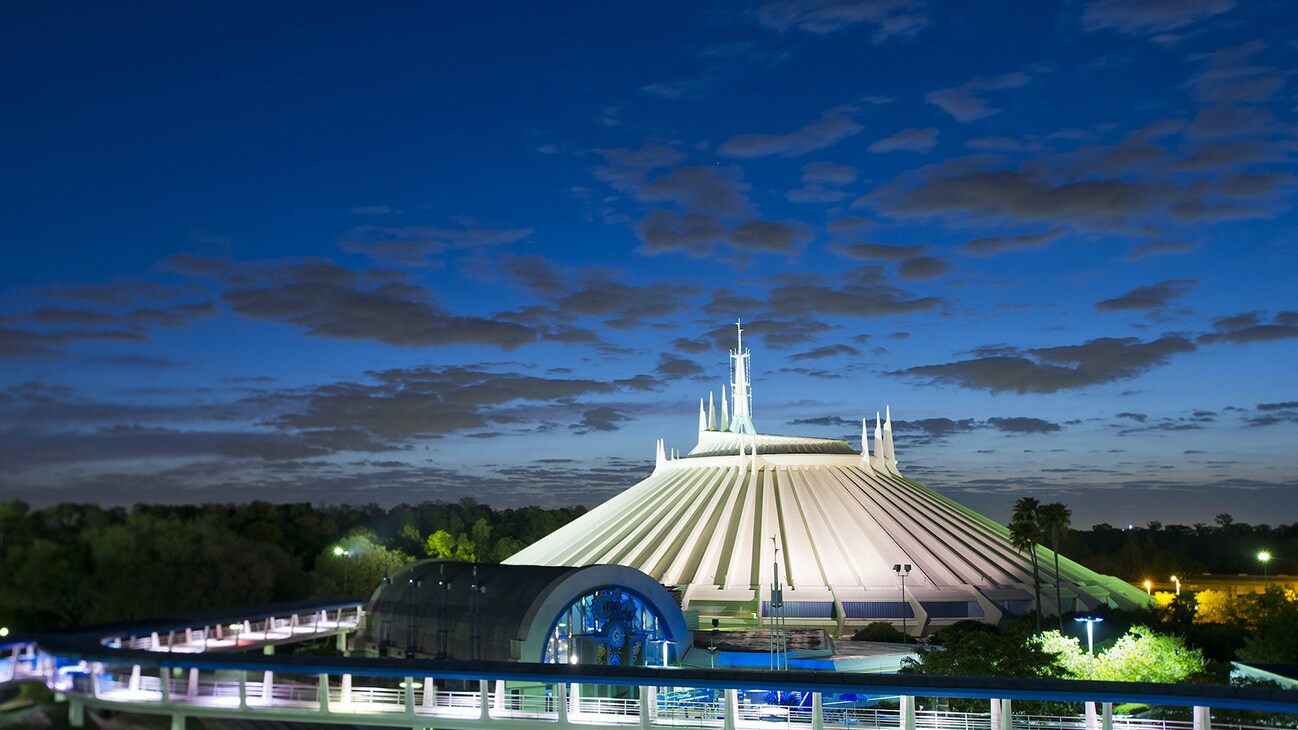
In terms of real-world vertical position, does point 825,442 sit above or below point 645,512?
above

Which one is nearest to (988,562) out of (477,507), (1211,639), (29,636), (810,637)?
(1211,639)

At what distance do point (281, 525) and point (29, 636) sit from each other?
46975mm

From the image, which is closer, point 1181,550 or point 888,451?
point 888,451

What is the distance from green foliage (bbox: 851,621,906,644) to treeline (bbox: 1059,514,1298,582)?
1202 inches

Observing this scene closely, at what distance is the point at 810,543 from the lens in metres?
50.4

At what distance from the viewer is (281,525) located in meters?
76.3

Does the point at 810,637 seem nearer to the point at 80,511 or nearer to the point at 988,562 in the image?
the point at 988,562

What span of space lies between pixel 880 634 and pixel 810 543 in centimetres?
956

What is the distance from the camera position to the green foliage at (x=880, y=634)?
40656mm

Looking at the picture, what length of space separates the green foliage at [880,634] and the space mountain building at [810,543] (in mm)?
1061

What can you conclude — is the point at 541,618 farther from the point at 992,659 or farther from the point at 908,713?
the point at 992,659

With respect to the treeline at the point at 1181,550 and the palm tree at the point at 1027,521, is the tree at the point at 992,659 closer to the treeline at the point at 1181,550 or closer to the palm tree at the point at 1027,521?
the palm tree at the point at 1027,521

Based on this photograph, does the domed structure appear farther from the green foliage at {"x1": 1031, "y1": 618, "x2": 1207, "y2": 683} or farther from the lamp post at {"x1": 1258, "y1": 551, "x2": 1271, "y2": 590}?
the lamp post at {"x1": 1258, "y1": 551, "x2": 1271, "y2": 590}

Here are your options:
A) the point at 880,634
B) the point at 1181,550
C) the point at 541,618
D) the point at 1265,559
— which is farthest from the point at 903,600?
the point at 1181,550
